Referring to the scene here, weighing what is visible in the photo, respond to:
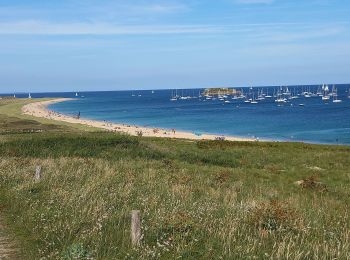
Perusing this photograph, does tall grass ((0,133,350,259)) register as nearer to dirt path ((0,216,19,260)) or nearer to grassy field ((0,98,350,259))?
grassy field ((0,98,350,259))

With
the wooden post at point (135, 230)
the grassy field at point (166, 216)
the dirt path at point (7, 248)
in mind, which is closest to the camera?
the grassy field at point (166, 216)

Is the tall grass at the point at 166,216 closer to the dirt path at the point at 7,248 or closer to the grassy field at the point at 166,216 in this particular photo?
the grassy field at the point at 166,216

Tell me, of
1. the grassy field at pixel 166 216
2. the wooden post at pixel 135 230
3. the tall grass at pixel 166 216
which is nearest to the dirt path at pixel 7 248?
the grassy field at pixel 166 216

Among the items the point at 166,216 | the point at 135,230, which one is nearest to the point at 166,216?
the point at 166,216

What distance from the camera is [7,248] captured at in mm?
11180

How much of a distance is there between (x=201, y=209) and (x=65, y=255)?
16.2 feet

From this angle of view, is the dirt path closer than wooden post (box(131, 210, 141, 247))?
No

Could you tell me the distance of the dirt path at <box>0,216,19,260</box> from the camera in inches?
417

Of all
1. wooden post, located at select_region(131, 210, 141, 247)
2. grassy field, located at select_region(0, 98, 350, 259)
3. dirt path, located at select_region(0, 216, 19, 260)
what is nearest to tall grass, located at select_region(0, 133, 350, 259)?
grassy field, located at select_region(0, 98, 350, 259)

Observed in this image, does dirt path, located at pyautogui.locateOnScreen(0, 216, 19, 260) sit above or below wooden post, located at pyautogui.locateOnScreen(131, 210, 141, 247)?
below

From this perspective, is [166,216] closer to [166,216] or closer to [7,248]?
[166,216]

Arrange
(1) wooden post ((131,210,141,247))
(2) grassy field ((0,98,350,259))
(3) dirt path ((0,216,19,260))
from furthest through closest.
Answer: (3) dirt path ((0,216,19,260)) → (1) wooden post ((131,210,141,247)) → (2) grassy field ((0,98,350,259))

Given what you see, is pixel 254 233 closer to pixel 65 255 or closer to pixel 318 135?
pixel 65 255

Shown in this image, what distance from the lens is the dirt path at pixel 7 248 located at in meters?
10.6
